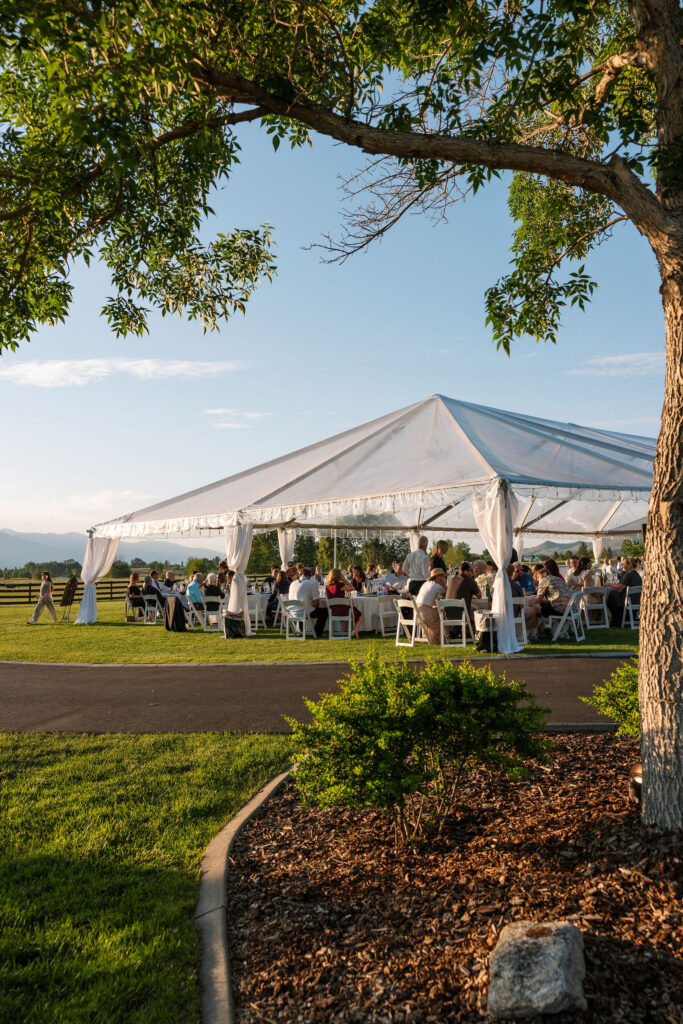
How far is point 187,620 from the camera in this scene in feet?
61.5

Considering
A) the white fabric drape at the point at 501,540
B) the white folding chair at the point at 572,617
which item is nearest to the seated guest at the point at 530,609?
the white folding chair at the point at 572,617

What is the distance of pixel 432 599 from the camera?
508 inches

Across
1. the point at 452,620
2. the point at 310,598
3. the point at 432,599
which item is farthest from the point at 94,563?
the point at 452,620

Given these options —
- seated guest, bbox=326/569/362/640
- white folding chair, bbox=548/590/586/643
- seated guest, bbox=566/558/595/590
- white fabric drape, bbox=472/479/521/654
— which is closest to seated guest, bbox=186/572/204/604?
seated guest, bbox=326/569/362/640

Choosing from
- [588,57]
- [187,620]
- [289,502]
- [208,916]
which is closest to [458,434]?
[289,502]

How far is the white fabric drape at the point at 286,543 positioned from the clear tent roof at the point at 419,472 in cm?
409

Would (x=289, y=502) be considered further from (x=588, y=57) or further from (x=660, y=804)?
(x=660, y=804)

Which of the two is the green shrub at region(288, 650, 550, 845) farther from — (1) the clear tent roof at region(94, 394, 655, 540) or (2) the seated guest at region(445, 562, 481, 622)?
(1) the clear tent roof at region(94, 394, 655, 540)

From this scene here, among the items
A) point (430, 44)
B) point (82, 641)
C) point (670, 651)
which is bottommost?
point (82, 641)

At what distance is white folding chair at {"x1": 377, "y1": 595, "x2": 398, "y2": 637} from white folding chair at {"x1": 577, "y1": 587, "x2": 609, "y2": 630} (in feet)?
13.4

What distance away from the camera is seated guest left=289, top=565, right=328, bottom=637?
50.3ft

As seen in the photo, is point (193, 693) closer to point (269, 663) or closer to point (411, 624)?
point (269, 663)

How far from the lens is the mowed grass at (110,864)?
271 centimetres

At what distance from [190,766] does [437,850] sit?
8.39 feet
